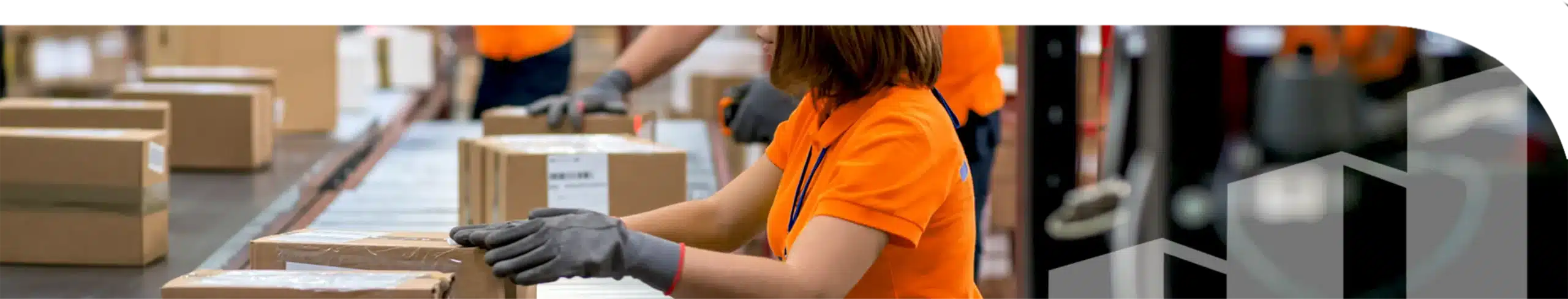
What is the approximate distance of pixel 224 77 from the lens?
4352 mm

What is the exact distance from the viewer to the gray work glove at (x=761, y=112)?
9.84 ft

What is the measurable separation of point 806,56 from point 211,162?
2.85m

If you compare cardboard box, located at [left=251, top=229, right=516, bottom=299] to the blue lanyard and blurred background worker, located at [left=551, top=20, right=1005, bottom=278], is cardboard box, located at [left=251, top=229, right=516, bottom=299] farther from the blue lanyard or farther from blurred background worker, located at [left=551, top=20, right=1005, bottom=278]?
blurred background worker, located at [left=551, top=20, right=1005, bottom=278]

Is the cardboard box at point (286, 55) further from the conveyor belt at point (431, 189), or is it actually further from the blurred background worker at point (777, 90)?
the blurred background worker at point (777, 90)

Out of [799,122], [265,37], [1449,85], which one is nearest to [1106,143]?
[1449,85]

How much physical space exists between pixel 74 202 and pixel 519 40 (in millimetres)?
2725

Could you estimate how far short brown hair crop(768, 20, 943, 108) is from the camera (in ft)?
5.09

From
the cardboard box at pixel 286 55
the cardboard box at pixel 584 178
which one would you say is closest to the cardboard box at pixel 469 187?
the cardboard box at pixel 584 178

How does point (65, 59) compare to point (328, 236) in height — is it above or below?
above

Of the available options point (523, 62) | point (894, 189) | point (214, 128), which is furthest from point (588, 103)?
point (523, 62)

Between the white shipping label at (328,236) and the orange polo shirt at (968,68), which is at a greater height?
the orange polo shirt at (968,68)

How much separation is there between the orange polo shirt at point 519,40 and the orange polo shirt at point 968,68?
→ 2653 millimetres

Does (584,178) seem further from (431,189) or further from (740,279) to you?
(740,279)
